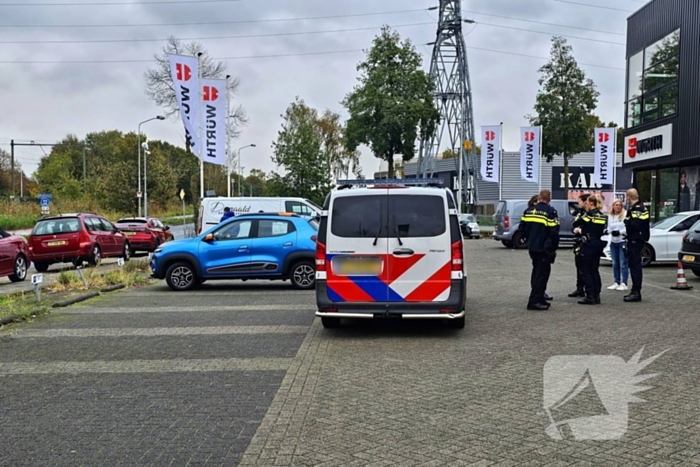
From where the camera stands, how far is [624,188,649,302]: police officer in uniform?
12.3 metres

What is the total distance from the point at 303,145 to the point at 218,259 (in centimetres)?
2870

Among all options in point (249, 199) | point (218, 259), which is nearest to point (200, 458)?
point (218, 259)

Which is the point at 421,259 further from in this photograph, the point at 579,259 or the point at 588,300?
the point at 588,300

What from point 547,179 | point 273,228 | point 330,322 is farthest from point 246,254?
point 547,179

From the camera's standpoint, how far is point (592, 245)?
39.0 ft

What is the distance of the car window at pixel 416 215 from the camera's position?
913 centimetres

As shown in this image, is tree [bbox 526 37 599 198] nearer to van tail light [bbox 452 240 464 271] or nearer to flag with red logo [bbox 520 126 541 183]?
flag with red logo [bbox 520 126 541 183]

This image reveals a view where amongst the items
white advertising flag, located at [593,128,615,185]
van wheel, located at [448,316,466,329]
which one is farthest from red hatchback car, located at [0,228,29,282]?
white advertising flag, located at [593,128,615,185]

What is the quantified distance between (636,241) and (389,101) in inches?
1060

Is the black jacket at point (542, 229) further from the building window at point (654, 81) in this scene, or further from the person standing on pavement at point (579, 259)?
the building window at point (654, 81)

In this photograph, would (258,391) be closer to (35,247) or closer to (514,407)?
(514,407)

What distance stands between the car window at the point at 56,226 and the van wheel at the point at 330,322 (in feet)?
45.1

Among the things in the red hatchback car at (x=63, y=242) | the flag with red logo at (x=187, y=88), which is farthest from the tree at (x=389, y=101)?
the red hatchback car at (x=63, y=242)

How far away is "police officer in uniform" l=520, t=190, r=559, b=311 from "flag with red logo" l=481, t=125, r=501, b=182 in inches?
1293
